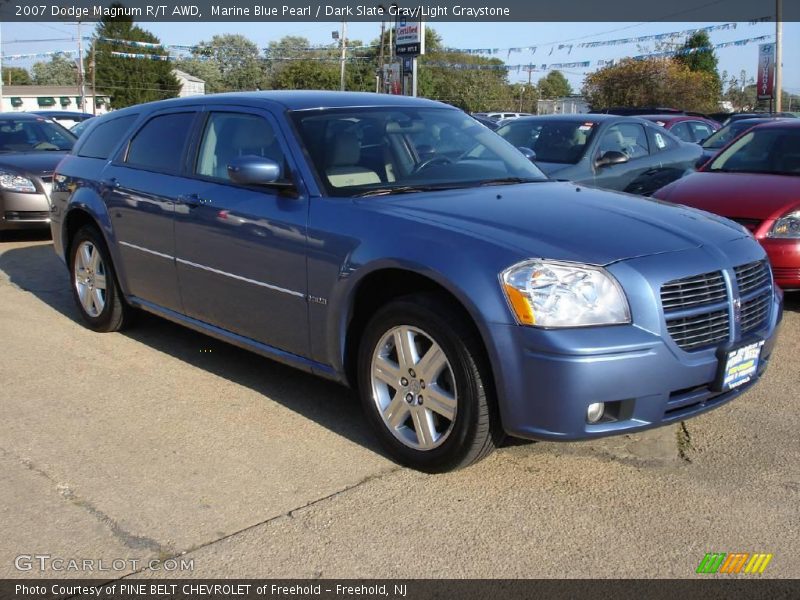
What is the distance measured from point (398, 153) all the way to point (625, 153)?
17.5ft

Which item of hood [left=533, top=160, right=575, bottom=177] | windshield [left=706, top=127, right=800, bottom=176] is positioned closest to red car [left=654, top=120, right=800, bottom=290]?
windshield [left=706, top=127, right=800, bottom=176]

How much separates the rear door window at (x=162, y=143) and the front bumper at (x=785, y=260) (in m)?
4.13

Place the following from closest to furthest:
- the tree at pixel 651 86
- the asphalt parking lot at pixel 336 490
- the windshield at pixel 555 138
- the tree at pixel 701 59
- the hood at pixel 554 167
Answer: the asphalt parking lot at pixel 336 490 < the hood at pixel 554 167 < the windshield at pixel 555 138 < the tree at pixel 651 86 < the tree at pixel 701 59

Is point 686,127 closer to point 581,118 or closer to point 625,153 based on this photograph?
point 581,118

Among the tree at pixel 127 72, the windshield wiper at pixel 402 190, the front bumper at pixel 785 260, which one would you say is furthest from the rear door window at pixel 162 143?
the tree at pixel 127 72

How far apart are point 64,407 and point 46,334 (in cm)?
173

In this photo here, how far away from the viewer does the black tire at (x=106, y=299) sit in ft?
19.2

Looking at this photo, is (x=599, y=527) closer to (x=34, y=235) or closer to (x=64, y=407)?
(x=64, y=407)

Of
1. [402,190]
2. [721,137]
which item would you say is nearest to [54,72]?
[721,137]

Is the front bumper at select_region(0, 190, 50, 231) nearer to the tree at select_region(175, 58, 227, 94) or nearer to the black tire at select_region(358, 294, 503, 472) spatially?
the black tire at select_region(358, 294, 503, 472)

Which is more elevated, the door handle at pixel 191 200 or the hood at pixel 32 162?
the hood at pixel 32 162

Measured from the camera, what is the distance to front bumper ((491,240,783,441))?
10.5 ft

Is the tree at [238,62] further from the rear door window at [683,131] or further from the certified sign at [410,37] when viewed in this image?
the rear door window at [683,131]

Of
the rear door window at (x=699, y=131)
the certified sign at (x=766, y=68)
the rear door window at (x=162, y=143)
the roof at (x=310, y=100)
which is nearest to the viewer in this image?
the roof at (x=310, y=100)
